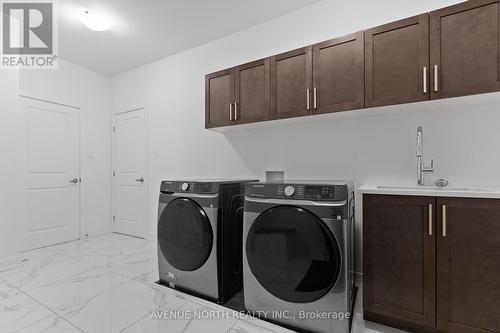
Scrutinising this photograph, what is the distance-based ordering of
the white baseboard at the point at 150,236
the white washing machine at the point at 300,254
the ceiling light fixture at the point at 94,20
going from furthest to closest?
the white baseboard at the point at 150,236 → the ceiling light fixture at the point at 94,20 → the white washing machine at the point at 300,254

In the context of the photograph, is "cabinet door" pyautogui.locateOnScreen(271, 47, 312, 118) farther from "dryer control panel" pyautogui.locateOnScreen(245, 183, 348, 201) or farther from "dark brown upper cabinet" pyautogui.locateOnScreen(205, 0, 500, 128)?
"dryer control panel" pyautogui.locateOnScreen(245, 183, 348, 201)

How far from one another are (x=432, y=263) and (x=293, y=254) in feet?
2.56

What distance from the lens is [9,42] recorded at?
8.90 ft

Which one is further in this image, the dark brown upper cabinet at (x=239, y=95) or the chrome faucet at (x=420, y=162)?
the dark brown upper cabinet at (x=239, y=95)

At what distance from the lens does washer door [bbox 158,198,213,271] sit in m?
1.85

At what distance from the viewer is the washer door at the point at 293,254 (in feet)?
4.60

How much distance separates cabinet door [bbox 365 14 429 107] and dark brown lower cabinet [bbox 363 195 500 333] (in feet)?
2.41

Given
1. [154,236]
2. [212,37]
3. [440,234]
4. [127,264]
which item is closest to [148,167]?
[154,236]

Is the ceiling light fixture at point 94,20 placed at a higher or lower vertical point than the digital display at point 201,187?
higher

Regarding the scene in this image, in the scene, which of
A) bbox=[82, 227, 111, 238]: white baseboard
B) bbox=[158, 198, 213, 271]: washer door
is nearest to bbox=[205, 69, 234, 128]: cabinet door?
bbox=[158, 198, 213, 271]: washer door

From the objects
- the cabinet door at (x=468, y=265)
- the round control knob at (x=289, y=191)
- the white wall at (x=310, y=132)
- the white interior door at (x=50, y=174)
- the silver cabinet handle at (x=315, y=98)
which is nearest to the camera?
the cabinet door at (x=468, y=265)

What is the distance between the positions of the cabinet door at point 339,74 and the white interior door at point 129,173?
8.83ft

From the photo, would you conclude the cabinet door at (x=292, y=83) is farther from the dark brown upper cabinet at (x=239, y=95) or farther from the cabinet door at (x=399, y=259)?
the cabinet door at (x=399, y=259)

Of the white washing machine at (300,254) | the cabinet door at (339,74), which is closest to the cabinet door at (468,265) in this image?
the white washing machine at (300,254)
